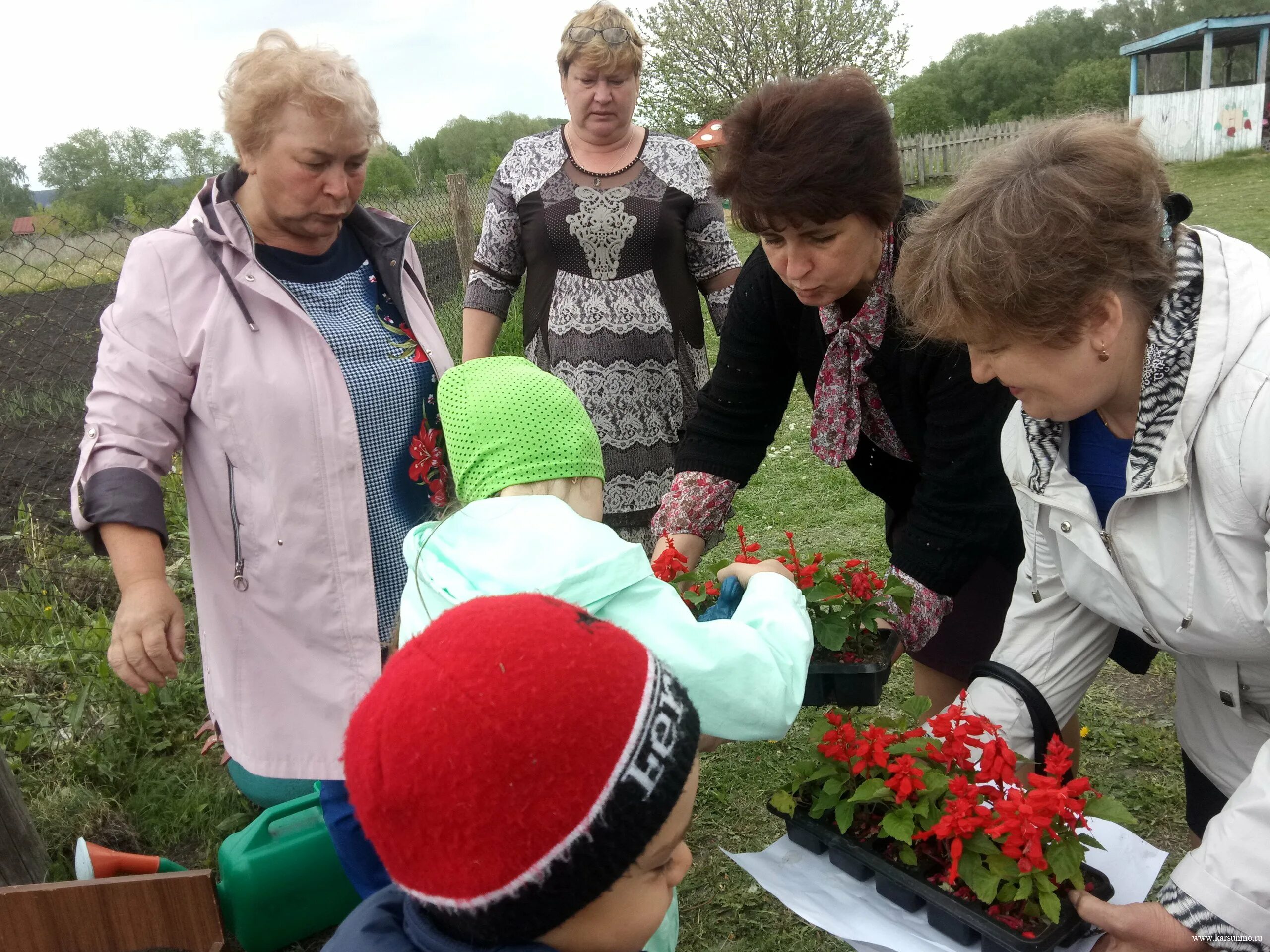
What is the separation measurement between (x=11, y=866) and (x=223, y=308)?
142 centimetres

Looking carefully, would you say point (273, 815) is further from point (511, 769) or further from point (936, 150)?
point (936, 150)

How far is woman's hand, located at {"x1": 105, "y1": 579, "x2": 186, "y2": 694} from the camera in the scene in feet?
5.94

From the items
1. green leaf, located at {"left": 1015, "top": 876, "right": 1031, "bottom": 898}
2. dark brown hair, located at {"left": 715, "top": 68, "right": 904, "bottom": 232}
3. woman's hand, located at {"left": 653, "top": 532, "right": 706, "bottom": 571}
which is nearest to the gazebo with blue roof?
dark brown hair, located at {"left": 715, "top": 68, "right": 904, "bottom": 232}

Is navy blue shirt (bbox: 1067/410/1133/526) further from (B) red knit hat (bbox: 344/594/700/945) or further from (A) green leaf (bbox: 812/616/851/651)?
(B) red knit hat (bbox: 344/594/700/945)

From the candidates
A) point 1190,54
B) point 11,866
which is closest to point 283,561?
point 11,866

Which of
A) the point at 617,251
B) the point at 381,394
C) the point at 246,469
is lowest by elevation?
the point at 246,469

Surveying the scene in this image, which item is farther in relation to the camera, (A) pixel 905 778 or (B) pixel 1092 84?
(B) pixel 1092 84

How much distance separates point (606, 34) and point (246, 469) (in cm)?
185

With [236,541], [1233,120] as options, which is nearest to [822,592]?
[236,541]

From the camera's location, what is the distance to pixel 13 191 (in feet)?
14.4

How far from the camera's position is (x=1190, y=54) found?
2462 centimetres

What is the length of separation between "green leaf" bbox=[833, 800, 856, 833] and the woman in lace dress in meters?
1.77

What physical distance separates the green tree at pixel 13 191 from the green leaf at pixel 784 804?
3.95 m

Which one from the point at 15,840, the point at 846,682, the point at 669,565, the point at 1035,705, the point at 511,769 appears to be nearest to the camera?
the point at 511,769
